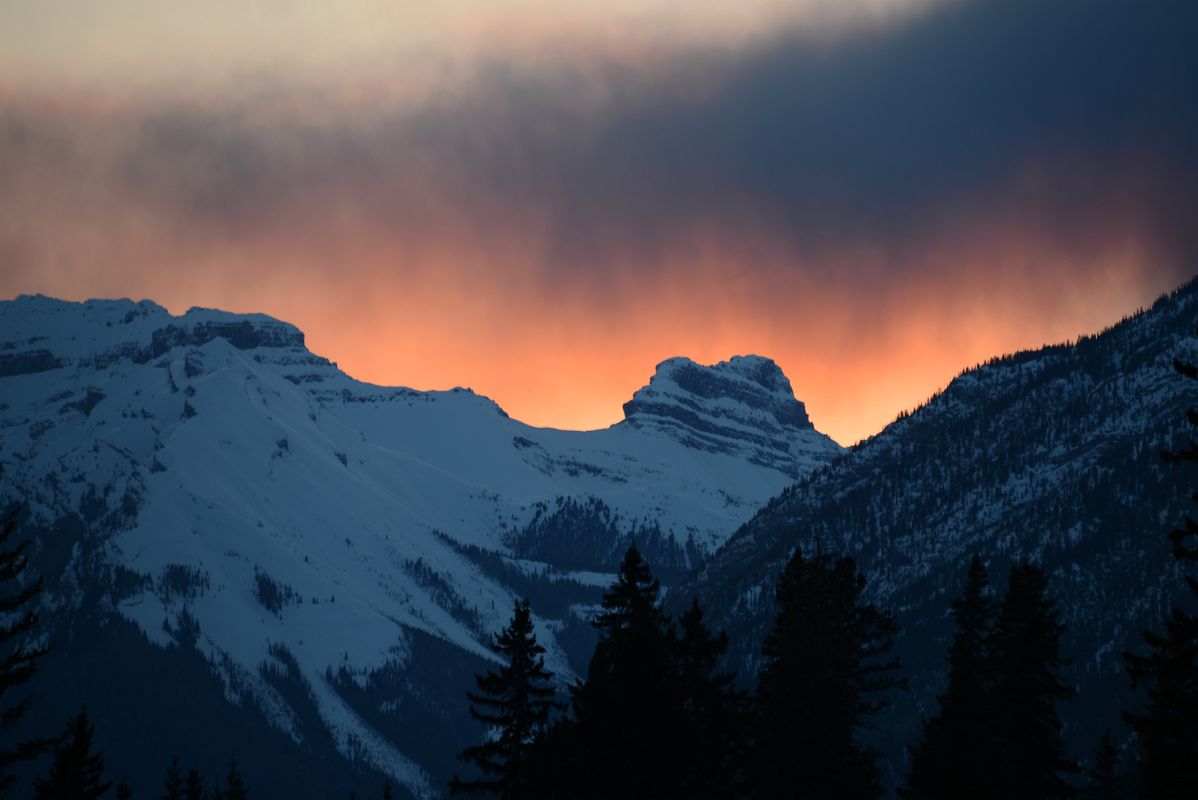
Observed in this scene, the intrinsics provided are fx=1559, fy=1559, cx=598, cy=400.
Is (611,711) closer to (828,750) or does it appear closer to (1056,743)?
(828,750)

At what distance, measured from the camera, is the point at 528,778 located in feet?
187

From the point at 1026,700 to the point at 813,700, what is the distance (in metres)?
8.52

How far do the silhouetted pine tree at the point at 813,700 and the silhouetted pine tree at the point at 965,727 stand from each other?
2.96 m

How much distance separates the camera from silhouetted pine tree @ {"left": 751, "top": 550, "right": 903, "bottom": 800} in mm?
57750

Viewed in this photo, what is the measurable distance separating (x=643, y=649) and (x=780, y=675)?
44.4 feet

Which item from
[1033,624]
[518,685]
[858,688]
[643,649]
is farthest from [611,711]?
[1033,624]

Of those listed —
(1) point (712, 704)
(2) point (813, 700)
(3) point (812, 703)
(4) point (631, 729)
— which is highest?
(2) point (813, 700)

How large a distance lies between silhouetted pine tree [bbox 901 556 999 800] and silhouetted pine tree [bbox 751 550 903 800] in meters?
2.96

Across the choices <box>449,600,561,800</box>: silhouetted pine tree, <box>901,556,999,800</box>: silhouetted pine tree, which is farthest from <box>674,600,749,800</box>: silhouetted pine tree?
<box>901,556,999,800</box>: silhouetted pine tree

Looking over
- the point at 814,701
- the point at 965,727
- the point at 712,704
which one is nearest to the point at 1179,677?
the point at 814,701

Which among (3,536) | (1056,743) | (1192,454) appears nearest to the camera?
(1192,454)

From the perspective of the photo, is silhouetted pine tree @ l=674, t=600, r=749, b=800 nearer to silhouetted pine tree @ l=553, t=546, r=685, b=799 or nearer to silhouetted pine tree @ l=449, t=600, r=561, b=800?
silhouetted pine tree @ l=553, t=546, r=685, b=799

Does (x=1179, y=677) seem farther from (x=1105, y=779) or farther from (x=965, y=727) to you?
(x=1105, y=779)

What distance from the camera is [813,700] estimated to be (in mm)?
59031
